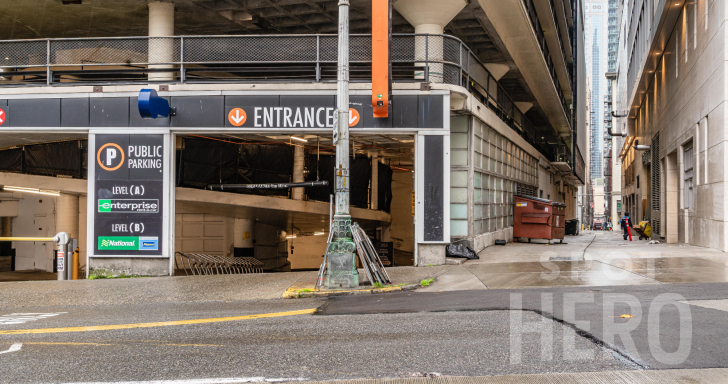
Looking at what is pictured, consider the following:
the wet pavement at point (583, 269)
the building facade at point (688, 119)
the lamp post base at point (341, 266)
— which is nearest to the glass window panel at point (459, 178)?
the wet pavement at point (583, 269)

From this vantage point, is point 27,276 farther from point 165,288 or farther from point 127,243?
point 165,288

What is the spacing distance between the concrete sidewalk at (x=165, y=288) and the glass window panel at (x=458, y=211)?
225 cm

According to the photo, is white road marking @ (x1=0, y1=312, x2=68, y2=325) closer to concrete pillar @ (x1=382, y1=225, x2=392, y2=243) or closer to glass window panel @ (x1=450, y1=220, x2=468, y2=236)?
glass window panel @ (x1=450, y1=220, x2=468, y2=236)

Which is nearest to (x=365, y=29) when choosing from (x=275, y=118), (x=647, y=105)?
(x=275, y=118)

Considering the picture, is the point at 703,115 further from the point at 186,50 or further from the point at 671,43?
the point at 186,50

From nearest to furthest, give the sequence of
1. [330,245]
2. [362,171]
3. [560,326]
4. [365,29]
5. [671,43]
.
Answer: [560,326] → [330,245] → [365,29] → [671,43] → [362,171]

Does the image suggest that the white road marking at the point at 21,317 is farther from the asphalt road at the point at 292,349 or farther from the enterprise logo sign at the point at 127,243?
the enterprise logo sign at the point at 127,243

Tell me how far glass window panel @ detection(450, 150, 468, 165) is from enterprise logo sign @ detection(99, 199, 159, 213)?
→ 7.77 metres

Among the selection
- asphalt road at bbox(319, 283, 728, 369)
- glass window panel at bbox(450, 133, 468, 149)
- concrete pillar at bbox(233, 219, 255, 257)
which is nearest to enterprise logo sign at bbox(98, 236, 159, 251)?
asphalt road at bbox(319, 283, 728, 369)

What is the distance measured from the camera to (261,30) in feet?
56.7

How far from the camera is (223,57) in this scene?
13117 mm

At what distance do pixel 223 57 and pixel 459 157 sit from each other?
678 cm

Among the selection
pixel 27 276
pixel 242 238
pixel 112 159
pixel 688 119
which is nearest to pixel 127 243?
pixel 112 159

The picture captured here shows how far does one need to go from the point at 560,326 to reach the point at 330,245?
14.8 feet
